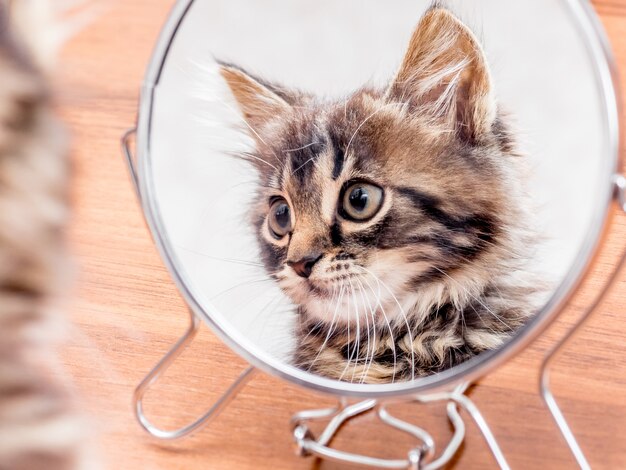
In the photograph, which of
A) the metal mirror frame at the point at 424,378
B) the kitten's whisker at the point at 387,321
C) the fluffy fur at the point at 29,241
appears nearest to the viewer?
the fluffy fur at the point at 29,241

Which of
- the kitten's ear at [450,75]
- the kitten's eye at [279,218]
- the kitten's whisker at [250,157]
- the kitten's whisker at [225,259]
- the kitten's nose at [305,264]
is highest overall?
the kitten's ear at [450,75]

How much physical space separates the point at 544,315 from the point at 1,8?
0.32m

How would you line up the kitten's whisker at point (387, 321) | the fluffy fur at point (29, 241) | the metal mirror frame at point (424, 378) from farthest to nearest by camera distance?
1. the kitten's whisker at point (387, 321)
2. the metal mirror frame at point (424, 378)
3. the fluffy fur at point (29, 241)

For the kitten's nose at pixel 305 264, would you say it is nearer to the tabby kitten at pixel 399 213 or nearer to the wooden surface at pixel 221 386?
the tabby kitten at pixel 399 213

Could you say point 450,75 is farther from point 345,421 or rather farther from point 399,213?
point 345,421

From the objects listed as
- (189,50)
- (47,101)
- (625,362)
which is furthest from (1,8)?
→ (625,362)

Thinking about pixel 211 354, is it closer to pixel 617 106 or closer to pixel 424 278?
pixel 424 278

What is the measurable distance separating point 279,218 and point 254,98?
0.28 ft

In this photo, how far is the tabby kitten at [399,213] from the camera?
1.68 feet

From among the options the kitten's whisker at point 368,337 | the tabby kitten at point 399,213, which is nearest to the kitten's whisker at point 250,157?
the tabby kitten at point 399,213

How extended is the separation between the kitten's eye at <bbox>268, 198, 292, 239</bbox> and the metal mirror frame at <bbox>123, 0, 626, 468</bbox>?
0.07 m

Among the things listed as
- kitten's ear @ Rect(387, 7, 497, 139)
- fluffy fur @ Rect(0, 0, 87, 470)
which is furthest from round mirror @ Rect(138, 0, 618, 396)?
fluffy fur @ Rect(0, 0, 87, 470)

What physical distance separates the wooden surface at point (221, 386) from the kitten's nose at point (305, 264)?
Answer: 5.1 inches

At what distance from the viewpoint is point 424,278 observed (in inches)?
21.0
